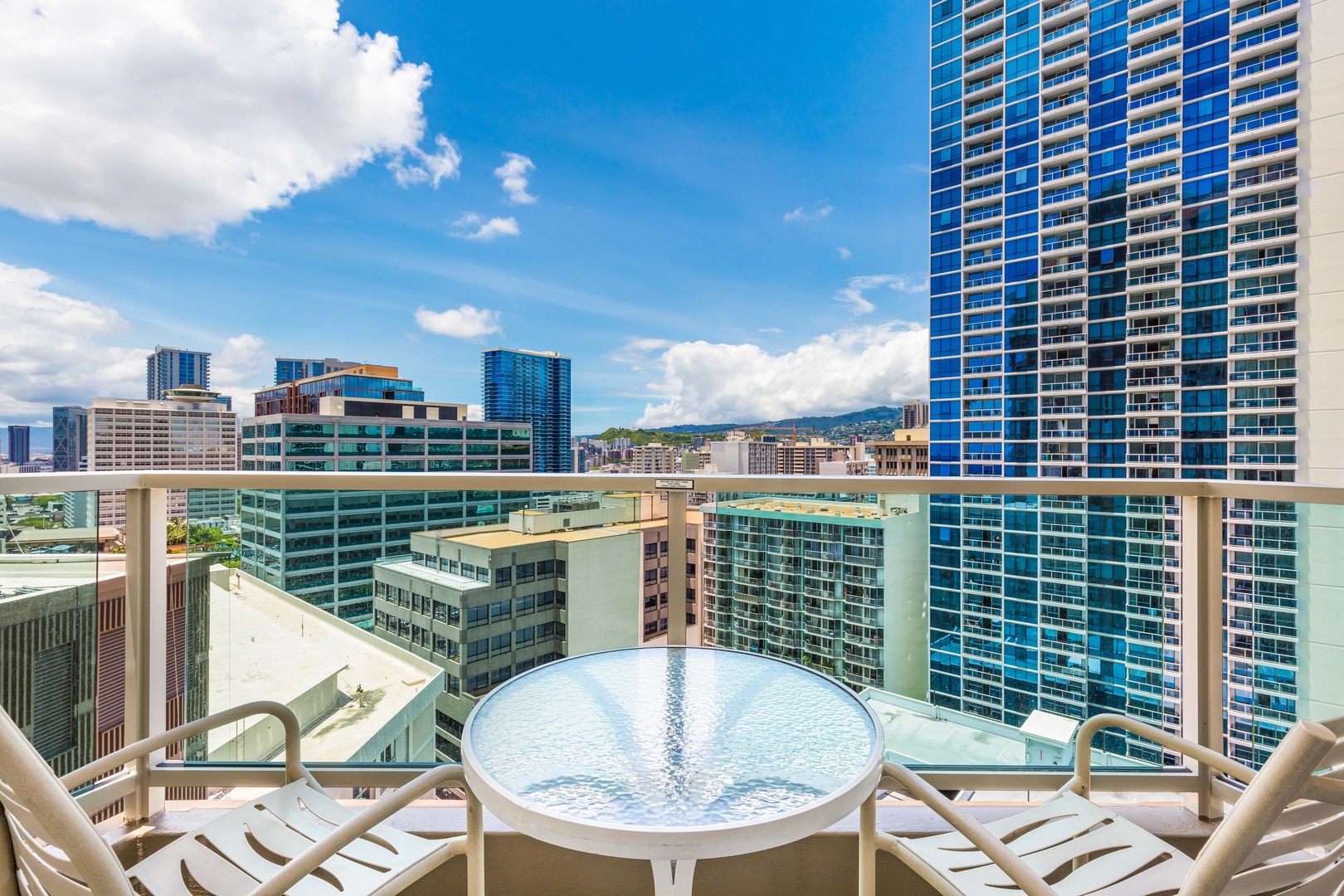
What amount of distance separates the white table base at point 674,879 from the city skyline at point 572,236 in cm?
1451

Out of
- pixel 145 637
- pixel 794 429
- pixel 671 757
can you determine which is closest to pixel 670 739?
pixel 671 757

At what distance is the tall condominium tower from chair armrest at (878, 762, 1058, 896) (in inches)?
318

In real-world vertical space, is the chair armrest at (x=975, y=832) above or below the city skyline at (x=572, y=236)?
below

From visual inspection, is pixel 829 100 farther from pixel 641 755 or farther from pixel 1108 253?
pixel 641 755

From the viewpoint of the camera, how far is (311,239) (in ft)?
87.7

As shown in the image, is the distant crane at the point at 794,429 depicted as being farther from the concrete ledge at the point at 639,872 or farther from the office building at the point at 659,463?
the concrete ledge at the point at 639,872

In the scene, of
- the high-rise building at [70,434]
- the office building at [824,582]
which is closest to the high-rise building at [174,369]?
the high-rise building at [70,434]

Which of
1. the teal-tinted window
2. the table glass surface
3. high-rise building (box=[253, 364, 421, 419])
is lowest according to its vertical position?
the table glass surface

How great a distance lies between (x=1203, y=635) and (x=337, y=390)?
21198mm

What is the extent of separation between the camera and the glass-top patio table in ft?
2.64

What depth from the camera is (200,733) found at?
1.26 metres

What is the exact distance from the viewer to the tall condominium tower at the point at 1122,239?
12.7 metres

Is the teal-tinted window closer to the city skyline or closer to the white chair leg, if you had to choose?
the city skyline

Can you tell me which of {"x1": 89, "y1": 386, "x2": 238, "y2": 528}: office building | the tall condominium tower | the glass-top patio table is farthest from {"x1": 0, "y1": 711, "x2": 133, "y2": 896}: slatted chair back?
the tall condominium tower
